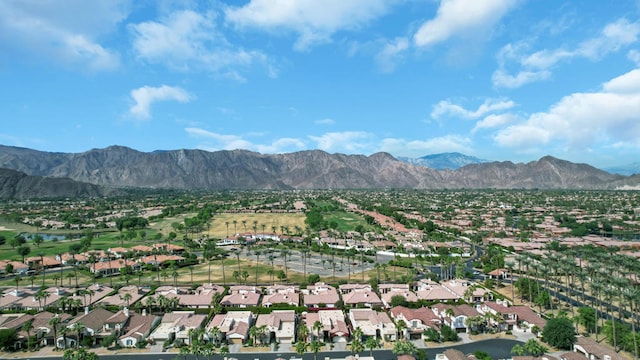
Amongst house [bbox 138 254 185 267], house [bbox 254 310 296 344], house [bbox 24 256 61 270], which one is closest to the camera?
house [bbox 254 310 296 344]

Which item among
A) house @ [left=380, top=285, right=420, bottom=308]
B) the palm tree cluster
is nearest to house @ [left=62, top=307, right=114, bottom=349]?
house @ [left=380, top=285, right=420, bottom=308]

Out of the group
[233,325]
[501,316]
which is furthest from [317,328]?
[501,316]

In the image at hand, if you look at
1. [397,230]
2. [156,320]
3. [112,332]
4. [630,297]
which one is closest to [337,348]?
[156,320]

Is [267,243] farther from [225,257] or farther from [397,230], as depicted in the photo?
[397,230]

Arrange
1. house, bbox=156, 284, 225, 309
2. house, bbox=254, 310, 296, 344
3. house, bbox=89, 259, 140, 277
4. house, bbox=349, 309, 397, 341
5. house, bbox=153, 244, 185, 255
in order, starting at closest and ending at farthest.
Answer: house, bbox=254, 310, 296, 344
house, bbox=349, 309, 397, 341
house, bbox=156, 284, 225, 309
house, bbox=89, 259, 140, 277
house, bbox=153, 244, 185, 255

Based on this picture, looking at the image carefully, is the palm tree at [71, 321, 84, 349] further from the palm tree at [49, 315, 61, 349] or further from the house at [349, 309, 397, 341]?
the house at [349, 309, 397, 341]

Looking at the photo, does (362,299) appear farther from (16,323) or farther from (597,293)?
(16,323)

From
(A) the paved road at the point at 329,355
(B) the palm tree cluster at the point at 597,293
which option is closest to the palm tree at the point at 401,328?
(A) the paved road at the point at 329,355
